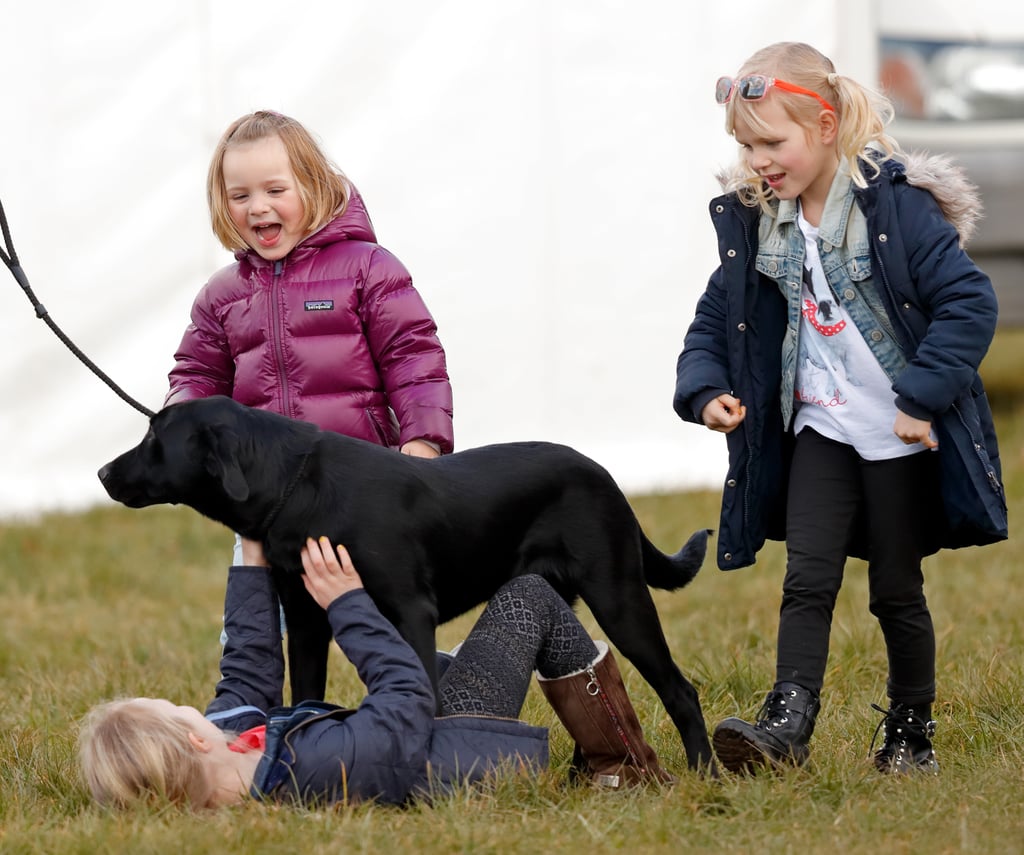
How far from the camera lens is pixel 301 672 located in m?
3.32

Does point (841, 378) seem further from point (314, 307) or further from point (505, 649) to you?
point (314, 307)

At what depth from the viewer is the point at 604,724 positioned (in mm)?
3234

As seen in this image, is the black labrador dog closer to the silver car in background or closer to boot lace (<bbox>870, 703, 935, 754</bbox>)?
boot lace (<bbox>870, 703, 935, 754</bbox>)

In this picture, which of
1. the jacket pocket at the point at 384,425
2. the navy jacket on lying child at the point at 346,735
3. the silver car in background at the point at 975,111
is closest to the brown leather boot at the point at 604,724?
the navy jacket on lying child at the point at 346,735

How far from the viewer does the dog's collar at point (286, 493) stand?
3.01m

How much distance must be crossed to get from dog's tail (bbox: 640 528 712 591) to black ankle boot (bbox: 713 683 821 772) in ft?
1.13

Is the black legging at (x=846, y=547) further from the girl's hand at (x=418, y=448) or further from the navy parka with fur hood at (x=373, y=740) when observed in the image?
the girl's hand at (x=418, y=448)

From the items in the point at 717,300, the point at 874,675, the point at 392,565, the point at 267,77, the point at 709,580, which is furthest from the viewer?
the point at 267,77

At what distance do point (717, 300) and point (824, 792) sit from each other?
1.14 m

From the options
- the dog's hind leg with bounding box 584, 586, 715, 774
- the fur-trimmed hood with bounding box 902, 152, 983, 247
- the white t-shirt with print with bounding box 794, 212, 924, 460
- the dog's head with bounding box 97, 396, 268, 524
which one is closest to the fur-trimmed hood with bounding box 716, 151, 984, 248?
the fur-trimmed hood with bounding box 902, 152, 983, 247

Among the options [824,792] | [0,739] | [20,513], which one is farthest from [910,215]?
[20,513]

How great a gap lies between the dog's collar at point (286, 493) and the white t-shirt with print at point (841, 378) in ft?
3.84

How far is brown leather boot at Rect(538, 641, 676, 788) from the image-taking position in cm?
323

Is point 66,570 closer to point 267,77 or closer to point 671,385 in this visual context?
point 267,77
